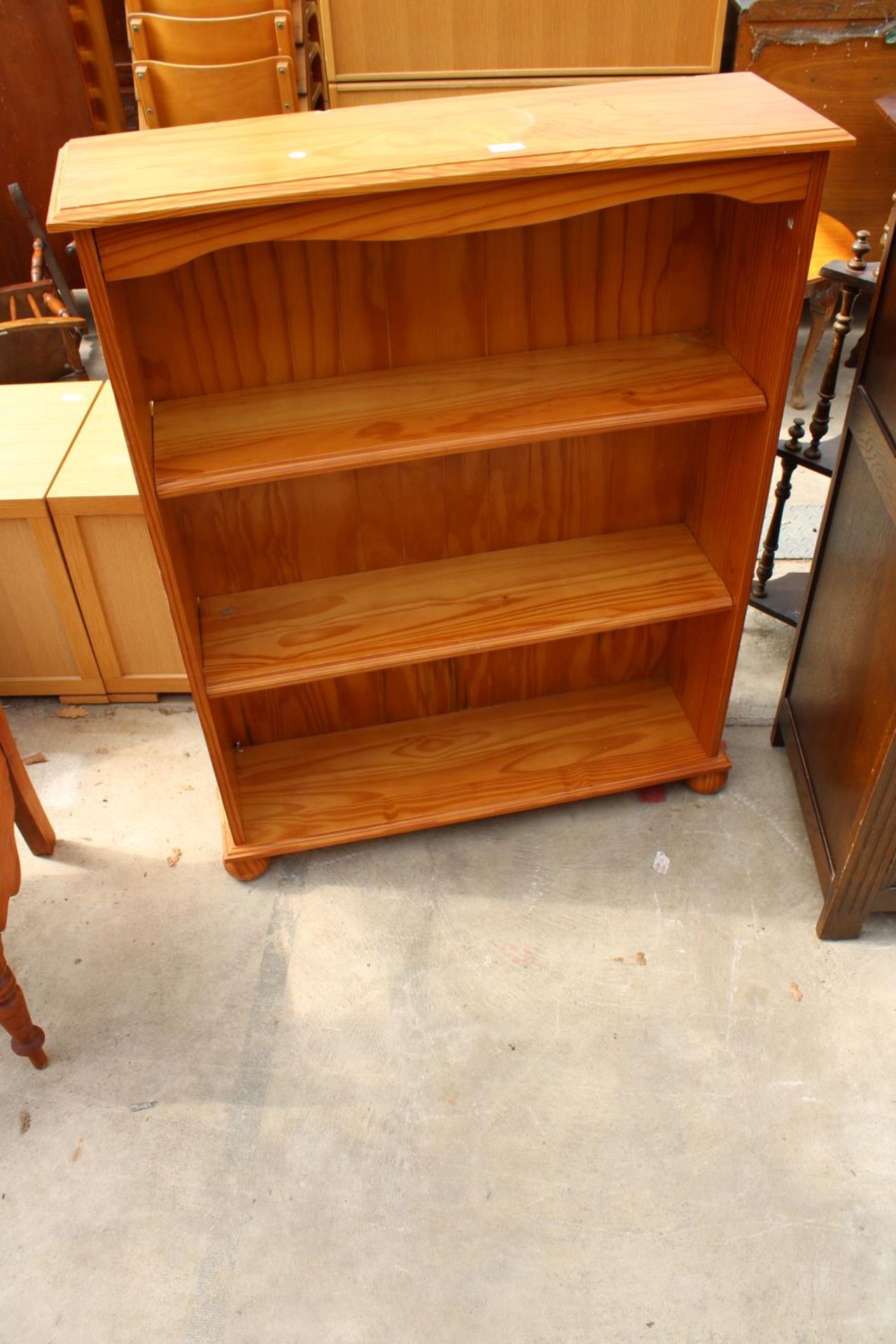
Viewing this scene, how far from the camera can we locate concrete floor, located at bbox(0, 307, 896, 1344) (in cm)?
175

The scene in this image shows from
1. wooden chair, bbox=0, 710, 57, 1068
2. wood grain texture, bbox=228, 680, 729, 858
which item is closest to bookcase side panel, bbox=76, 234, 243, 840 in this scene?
wood grain texture, bbox=228, 680, 729, 858

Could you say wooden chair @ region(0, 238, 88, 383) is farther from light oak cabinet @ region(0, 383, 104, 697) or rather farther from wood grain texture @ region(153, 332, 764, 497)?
wood grain texture @ region(153, 332, 764, 497)

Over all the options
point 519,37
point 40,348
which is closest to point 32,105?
point 40,348

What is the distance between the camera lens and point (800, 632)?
2.44 m

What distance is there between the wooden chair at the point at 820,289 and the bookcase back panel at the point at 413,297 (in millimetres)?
1629

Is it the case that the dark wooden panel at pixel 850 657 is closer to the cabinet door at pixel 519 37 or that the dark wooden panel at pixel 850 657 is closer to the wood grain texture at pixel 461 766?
the wood grain texture at pixel 461 766

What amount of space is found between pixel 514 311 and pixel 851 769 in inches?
45.5

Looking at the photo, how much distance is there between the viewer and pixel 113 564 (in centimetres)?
263

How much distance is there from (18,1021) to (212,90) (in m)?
3.54

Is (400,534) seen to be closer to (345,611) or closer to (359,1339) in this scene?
(345,611)

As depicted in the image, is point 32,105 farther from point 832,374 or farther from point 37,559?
point 832,374

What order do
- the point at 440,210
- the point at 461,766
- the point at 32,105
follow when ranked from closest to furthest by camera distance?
1. the point at 440,210
2. the point at 461,766
3. the point at 32,105

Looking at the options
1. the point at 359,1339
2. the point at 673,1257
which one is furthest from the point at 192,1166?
the point at 673,1257

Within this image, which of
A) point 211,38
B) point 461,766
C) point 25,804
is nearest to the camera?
point 25,804
